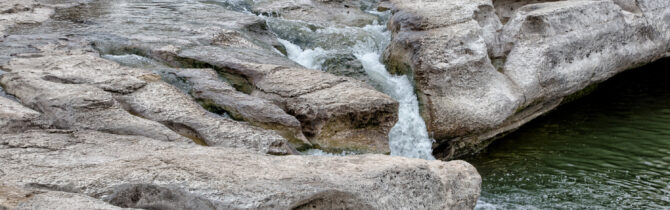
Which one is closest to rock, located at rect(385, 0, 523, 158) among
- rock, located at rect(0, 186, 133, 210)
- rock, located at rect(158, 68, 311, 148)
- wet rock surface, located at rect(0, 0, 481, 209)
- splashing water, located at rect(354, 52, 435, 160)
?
splashing water, located at rect(354, 52, 435, 160)

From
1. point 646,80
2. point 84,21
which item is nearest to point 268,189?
point 84,21

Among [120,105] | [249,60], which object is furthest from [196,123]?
[249,60]

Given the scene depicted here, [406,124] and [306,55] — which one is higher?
[306,55]

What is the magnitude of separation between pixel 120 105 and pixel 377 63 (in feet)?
16.2

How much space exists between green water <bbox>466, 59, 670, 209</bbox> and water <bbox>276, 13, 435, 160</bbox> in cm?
95

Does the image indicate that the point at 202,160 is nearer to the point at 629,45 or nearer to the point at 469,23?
the point at 469,23

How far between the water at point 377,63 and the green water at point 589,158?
0.95 metres

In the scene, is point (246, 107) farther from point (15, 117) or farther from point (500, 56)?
point (500, 56)

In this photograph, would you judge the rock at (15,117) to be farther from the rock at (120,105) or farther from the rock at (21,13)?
the rock at (21,13)

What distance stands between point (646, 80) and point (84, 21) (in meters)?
11.4

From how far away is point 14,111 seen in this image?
649 centimetres

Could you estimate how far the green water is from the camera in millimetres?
7984

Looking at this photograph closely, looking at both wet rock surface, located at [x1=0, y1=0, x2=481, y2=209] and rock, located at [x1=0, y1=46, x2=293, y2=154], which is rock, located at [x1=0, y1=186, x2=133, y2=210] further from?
rock, located at [x1=0, y1=46, x2=293, y2=154]

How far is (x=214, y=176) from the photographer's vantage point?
509 centimetres
